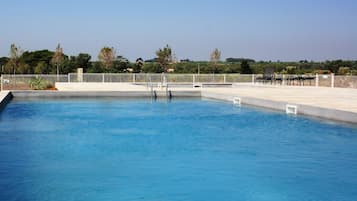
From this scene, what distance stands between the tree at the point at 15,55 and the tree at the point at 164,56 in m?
10.3

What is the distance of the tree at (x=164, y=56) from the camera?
38906 mm

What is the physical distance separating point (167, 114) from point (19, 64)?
87.0 ft

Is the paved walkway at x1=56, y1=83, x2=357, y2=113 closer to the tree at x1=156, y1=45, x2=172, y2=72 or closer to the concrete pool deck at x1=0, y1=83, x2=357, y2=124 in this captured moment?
the concrete pool deck at x1=0, y1=83, x2=357, y2=124

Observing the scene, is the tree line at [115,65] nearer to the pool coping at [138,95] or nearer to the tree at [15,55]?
the tree at [15,55]

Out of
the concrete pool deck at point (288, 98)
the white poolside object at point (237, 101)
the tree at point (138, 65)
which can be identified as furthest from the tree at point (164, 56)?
the white poolside object at point (237, 101)

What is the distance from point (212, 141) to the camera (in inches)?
360

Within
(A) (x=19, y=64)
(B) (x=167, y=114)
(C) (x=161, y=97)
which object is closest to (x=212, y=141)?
(B) (x=167, y=114)

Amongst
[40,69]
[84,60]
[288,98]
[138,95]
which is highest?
[84,60]

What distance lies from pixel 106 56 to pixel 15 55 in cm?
729

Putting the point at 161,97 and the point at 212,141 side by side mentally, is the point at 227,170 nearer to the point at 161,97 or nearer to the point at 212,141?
the point at 212,141

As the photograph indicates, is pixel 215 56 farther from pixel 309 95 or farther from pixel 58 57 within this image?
pixel 309 95

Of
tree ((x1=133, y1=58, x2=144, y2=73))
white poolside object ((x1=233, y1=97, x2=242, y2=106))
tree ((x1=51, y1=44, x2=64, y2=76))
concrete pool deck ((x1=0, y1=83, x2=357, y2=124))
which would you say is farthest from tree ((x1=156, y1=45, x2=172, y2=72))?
white poolside object ((x1=233, y1=97, x2=242, y2=106))

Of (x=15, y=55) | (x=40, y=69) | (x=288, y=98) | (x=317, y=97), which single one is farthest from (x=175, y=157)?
(x=40, y=69)

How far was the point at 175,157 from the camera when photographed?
7695 millimetres
